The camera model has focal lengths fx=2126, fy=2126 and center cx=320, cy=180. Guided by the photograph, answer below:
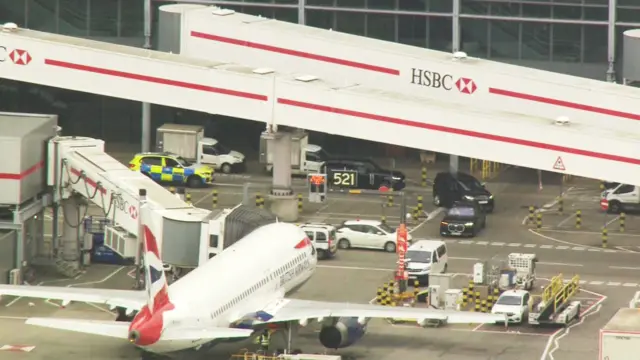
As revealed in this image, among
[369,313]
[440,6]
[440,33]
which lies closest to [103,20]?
[440,33]

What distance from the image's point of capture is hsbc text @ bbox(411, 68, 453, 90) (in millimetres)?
141625

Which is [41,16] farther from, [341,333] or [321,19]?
[341,333]

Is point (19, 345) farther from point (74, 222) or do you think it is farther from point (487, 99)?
point (487, 99)

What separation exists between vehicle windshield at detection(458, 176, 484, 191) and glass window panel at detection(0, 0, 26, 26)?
127ft

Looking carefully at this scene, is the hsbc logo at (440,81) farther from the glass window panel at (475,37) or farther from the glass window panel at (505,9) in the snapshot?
the glass window panel at (505,9)

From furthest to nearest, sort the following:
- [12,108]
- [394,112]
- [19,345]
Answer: [12,108], [394,112], [19,345]

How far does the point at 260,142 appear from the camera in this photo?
153375 mm

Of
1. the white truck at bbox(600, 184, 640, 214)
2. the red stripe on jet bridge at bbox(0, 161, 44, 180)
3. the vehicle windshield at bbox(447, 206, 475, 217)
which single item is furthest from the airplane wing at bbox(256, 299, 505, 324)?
the white truck at bbox(600, 184, 640, 214)

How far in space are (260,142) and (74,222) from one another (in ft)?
108

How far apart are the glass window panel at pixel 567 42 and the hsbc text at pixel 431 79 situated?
15.5 m

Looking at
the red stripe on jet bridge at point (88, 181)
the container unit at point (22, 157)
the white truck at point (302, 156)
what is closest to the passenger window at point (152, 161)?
the white truck at point (302, 156)

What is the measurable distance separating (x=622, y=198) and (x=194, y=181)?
2934cm

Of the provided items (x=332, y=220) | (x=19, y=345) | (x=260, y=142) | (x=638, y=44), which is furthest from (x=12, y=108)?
(x=19, y=345)

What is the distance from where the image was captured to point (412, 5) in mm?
155625
